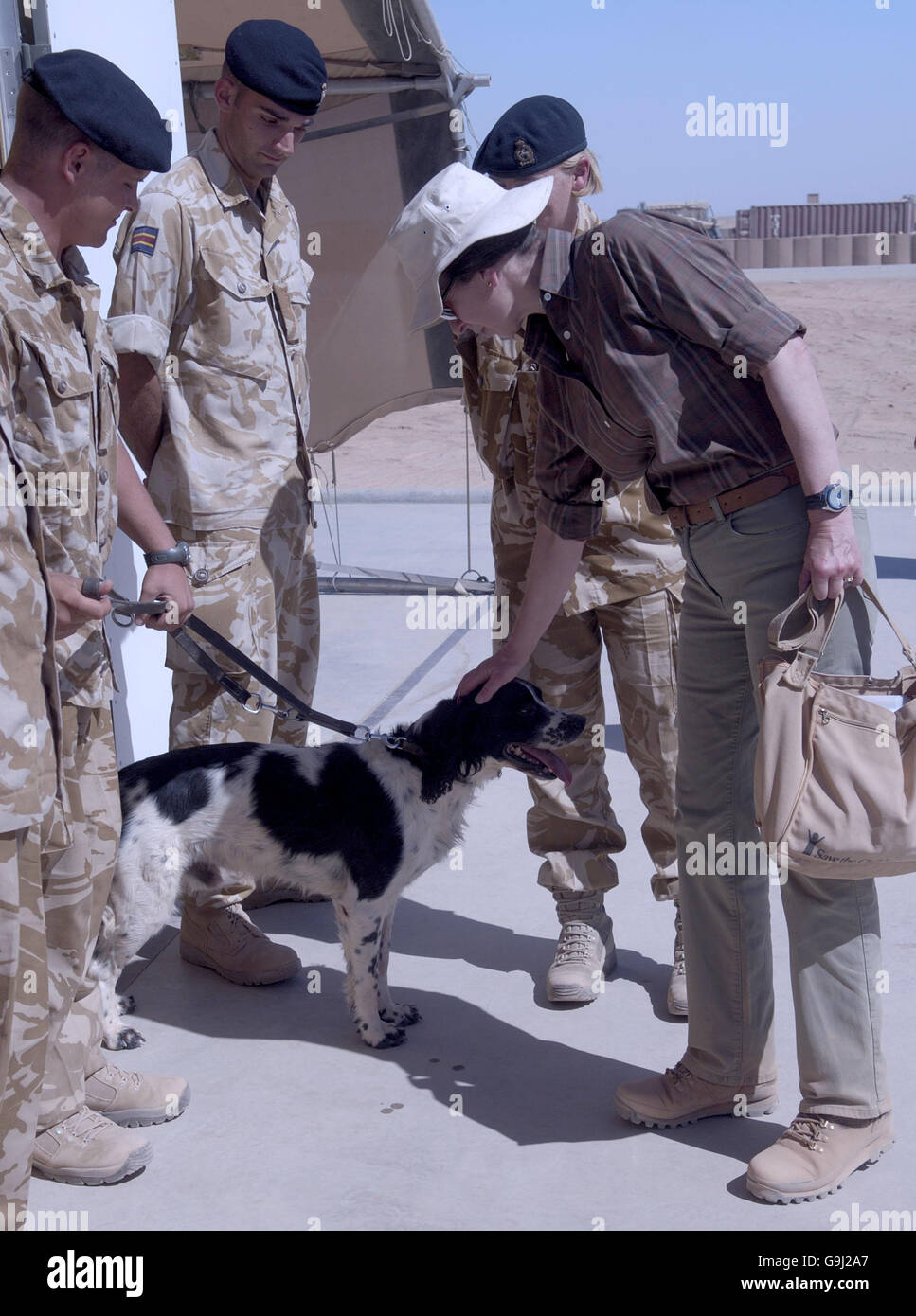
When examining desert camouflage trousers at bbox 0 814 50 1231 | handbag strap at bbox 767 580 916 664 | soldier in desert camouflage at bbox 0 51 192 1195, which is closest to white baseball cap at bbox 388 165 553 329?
soldier in desert camouflage at bbox 0 51 192 1195

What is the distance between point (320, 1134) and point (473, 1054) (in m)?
0.51

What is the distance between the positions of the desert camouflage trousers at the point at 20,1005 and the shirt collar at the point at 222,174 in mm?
2013

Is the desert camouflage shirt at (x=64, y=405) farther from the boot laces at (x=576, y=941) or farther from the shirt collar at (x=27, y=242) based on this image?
the boot laces at (x=576, y=941)

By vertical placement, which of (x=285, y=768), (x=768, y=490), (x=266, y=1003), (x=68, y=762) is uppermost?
(x=768, y=490)

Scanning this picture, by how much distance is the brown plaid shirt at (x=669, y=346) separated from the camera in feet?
7.79

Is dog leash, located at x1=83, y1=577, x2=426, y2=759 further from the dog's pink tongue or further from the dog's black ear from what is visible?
the dog's pink tongue

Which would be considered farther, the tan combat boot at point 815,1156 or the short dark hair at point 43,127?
the tan combat boot at point 815,1156

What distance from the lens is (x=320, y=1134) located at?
2.90m

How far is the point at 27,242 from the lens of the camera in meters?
2.30

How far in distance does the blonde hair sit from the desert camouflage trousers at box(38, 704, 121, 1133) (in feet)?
5.96

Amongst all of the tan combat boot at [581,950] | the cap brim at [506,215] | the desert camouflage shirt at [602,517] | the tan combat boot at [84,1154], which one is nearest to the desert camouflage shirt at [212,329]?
the desert camouflage shirt at [602,517]

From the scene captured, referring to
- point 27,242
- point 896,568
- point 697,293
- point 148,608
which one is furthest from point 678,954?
point 896,568
